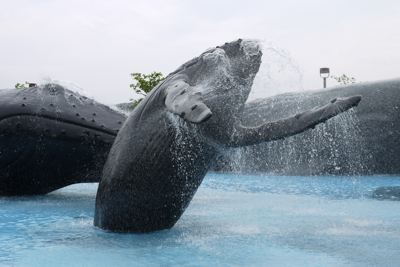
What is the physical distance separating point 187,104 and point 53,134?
5.19 meters

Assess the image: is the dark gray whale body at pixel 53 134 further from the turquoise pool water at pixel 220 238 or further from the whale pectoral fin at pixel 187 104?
the whale pectoral fin at pixel 187 104

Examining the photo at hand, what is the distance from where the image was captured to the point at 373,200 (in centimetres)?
1027

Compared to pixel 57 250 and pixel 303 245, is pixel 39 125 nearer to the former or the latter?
pixel 57 250

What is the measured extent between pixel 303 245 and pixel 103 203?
2249mm

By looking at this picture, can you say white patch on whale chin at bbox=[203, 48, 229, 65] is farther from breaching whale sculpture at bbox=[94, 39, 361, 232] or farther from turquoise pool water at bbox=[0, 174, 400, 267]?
turquoise pool water at bbox=[0, 174, 400, 267]

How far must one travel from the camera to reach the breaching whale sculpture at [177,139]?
5.91 metres

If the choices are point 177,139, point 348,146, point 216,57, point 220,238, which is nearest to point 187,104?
point 177,139

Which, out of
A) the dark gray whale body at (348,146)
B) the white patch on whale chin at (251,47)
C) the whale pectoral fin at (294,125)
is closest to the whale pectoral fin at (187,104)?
the whale pectoral fin at (294,125)

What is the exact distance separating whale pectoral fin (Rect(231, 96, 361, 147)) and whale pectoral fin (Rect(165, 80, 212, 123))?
0.99 m

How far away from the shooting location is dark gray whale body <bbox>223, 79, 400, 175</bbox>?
19.5m

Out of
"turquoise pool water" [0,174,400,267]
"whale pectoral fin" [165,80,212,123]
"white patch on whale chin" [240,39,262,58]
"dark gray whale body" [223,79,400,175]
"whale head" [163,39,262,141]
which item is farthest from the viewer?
"dark gray whale body" [223,79,400,175]

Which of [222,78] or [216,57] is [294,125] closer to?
[222,78]

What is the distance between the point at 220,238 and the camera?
226 inches

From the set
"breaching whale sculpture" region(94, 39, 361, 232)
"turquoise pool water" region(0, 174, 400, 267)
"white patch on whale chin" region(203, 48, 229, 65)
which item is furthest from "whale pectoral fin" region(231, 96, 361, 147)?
"turquoise pool water" region(0, 174, 400, 267)
